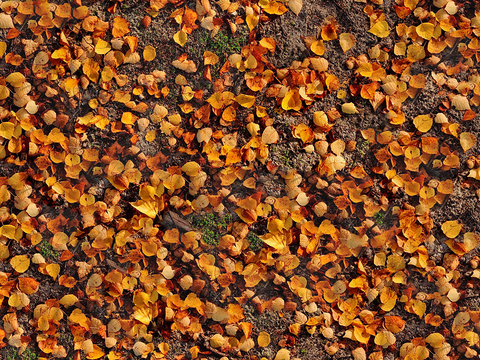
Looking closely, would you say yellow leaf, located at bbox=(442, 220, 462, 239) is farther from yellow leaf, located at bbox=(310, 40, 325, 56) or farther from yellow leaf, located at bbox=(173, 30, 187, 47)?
yellow leaf, located at bbox=(173, 30, 187, 47)

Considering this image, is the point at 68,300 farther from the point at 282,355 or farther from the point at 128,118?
the point at 282,355

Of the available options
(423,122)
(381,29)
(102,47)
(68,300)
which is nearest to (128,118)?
(102,47)

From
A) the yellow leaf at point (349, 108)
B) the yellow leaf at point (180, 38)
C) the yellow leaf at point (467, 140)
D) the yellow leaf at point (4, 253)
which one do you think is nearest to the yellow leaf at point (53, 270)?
the yellow leaf at point (4, 253)

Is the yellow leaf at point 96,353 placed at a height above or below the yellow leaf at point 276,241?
below

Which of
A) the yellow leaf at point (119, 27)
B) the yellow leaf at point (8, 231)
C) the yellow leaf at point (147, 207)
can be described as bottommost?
the yellow leaf at point (8, 231)

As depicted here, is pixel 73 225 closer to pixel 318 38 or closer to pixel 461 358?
pixel 318 38

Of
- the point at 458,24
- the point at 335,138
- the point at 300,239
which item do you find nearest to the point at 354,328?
the point at 300,239

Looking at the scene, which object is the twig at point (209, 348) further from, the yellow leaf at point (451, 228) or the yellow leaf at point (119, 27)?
the yellow leaf at point (119, 27)
